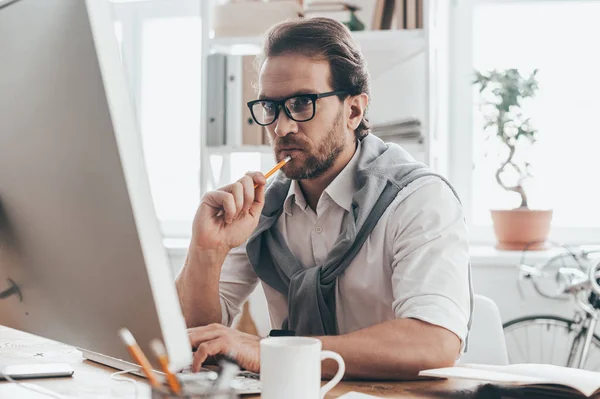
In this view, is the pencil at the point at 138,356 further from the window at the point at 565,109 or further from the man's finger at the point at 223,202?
the window at the point at 565,109

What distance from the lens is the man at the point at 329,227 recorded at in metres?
1.40

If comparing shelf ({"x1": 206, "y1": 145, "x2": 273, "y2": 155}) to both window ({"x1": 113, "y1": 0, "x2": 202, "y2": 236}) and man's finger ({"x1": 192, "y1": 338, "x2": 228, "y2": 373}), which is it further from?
man's finger ({"x1": 192, "y1": 338, "x2": 228, "y2": 373})

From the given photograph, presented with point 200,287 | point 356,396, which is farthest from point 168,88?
point 356,396

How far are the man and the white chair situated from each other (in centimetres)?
14

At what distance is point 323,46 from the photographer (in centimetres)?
168

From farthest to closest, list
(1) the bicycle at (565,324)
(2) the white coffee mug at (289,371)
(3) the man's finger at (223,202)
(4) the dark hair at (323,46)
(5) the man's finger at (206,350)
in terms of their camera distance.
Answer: (1) the bicycle at (565,324) < (4) the dark hair at (323,46) < (3) the man's finger at (223,202) < (5) the man's finger at (206,350) < (2) the white coffee mug at (289,371)

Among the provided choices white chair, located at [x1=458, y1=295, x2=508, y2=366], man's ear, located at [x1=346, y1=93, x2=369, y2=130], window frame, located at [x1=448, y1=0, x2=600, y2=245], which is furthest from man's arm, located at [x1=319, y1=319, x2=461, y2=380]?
window frame, located at [x1=448, y1=0, x2=600, y2=245]

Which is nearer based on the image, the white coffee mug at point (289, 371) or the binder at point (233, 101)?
the white coffee mug at point (289, 371)

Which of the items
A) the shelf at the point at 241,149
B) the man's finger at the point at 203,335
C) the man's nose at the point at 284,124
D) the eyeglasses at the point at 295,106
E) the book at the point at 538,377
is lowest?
the book at the point at 538,377

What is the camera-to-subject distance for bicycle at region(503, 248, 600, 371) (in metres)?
2.66

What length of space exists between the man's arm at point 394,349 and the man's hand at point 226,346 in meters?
0.11

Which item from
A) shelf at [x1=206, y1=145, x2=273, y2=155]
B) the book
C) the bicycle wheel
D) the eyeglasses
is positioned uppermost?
the eyeglasses

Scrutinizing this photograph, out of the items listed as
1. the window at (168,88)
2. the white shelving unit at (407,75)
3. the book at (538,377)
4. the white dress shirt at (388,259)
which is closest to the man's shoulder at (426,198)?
the white dress shirt at (388,259)

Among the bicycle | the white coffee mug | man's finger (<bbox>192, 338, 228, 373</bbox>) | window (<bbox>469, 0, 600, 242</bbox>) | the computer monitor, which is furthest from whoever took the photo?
window (<bbox>469, 0, 600, 242</bbox>)
